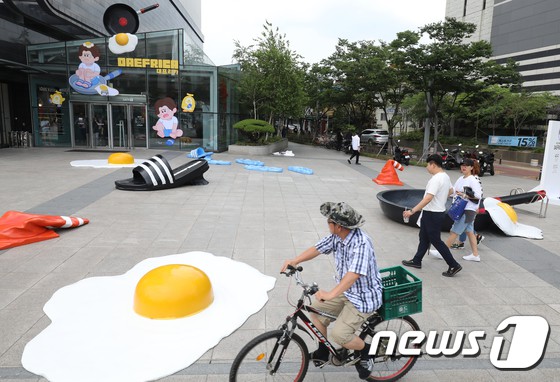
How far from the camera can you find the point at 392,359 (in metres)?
3.35

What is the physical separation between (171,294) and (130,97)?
65.8ft

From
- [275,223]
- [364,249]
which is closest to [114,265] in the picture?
[275,223]

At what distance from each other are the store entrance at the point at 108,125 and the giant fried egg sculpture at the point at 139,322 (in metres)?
18.7

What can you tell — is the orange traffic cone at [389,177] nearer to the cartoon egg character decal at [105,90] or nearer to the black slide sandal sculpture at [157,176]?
the black slide sandal sculpture at [157,176]

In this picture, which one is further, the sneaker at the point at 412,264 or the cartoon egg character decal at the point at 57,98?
the cartoon egg character decal at the point at 57,98

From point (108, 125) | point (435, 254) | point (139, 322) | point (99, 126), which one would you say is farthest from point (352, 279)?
point (99, 126)

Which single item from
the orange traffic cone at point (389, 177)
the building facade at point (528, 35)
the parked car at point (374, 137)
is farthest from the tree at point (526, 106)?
the orange traffic cone at point (389, 177)

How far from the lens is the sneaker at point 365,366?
3.26m

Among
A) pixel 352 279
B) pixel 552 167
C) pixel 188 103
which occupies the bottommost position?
pixel 352 279

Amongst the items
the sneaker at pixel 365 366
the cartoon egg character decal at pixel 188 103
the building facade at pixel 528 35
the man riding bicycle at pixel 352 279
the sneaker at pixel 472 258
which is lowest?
the sneaker at pixel 472 258

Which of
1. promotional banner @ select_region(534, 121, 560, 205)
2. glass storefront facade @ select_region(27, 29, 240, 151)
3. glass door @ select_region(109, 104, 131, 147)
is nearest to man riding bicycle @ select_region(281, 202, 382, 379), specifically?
promotional banner @ select_region(534, 121, 560, 205)

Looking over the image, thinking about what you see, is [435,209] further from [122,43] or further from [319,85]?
[319,85]

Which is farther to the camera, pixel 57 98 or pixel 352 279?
pixel 57 98

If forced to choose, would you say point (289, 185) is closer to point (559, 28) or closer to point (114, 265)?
point (114, 265)
